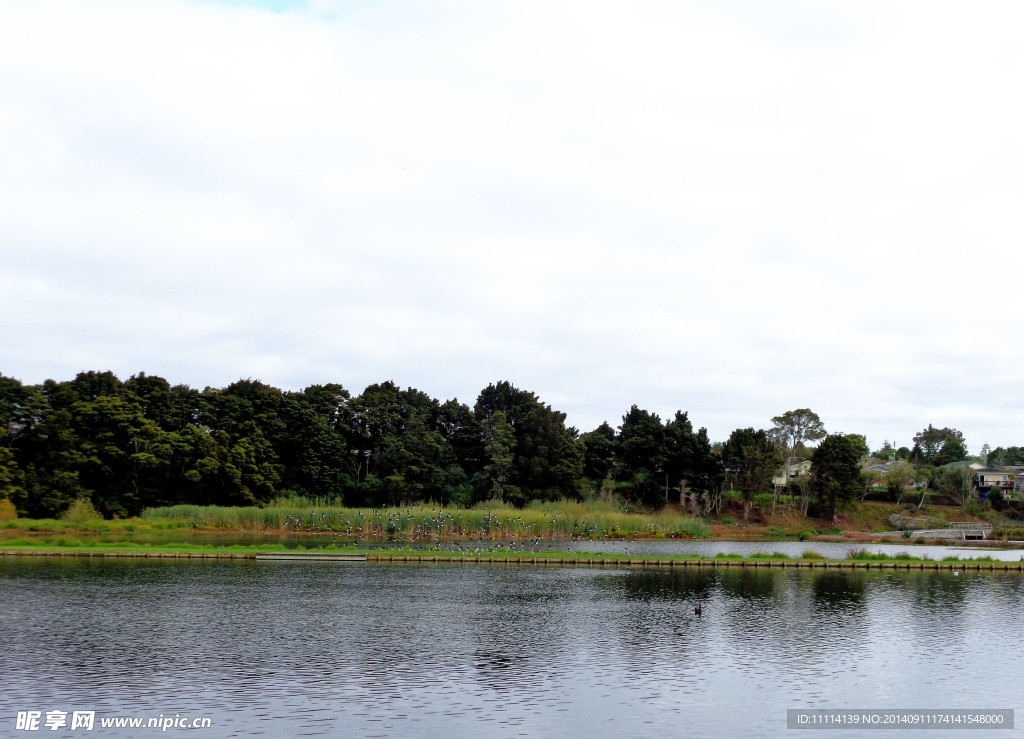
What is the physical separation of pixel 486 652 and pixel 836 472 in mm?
86710

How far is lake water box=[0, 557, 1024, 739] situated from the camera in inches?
808

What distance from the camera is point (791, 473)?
128625mm

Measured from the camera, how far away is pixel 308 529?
7725cm

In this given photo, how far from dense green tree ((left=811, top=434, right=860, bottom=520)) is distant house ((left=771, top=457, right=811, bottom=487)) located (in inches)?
196

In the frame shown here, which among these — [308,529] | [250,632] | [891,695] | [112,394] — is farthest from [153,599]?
[112,394]

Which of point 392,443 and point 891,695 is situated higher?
point 392,443

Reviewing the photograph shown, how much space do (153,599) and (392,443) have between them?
199 ft

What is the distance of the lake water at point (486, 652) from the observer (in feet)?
67.3

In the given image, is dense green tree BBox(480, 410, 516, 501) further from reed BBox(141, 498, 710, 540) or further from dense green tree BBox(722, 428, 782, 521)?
dense green tree BBox(722, 428, 782, 521)

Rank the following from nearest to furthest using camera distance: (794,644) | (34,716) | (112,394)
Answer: (34,716) → (794,644) → (112,394)

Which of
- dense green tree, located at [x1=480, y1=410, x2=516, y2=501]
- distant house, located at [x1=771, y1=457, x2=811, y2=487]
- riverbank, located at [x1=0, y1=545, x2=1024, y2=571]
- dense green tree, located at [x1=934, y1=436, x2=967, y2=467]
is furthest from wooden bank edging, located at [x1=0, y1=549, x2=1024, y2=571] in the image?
dense green tree, located at [x1=934, y1=436, x2=967, y2=467]

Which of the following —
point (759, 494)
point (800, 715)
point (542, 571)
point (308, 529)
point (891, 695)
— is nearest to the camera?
point (800, 715)

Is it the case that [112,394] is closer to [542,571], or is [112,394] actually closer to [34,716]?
[542,571]

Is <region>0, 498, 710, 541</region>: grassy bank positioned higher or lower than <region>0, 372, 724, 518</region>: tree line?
lower
